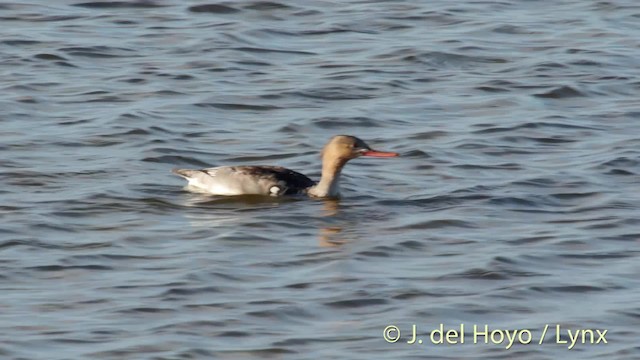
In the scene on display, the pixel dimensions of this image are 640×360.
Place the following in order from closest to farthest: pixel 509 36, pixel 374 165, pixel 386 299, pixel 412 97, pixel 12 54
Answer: pixel 386 299 < pixel 374 165 < pixel 412 97 < pixel 12 54 < pixel 509 36

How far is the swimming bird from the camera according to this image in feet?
46.5

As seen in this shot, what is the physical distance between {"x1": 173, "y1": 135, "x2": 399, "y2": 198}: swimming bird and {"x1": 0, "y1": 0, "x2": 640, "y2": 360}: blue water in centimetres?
13

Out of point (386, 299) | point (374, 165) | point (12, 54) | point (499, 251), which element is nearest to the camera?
point (386, 299)

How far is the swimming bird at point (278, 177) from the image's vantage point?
14.2 m

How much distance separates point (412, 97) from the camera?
58.0 ft

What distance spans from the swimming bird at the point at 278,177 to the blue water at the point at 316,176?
13 centimetres

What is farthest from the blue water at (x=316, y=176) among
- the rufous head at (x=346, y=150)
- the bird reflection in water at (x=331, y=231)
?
the rufous head at (x=346, y=150)

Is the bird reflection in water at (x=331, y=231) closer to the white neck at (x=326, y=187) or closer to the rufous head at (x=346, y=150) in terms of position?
the white neck at (x=326, y=187)

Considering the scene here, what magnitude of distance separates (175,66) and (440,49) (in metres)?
2.85

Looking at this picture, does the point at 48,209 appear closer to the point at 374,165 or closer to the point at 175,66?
the point at 374,165

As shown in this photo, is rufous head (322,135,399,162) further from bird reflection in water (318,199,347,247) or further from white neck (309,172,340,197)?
bird reflection in water (318,199,347,247)

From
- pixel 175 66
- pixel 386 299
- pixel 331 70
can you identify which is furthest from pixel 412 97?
pixel 386 299

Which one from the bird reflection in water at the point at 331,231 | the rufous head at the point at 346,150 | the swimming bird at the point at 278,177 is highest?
the rufous head at the point at 346,150

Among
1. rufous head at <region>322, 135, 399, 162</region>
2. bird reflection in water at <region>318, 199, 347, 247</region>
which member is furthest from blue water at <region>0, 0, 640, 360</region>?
rufous head at <region>322, 135, 399, 162</region>
